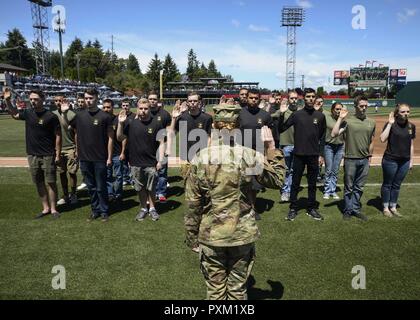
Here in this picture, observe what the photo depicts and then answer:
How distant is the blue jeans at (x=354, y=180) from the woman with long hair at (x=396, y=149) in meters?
0.51

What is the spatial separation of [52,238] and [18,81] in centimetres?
5045

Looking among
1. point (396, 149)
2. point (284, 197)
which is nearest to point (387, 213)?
point (396, 149)

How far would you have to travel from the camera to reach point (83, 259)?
4.94 m

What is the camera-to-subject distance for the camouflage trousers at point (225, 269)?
9.58ft

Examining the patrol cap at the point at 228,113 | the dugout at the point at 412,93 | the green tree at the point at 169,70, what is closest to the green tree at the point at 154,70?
the green tree at the point at 169,70

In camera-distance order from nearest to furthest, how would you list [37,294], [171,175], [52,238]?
[37,294]
[52,238]
[171,175]

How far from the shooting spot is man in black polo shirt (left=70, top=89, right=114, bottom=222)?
246 inches

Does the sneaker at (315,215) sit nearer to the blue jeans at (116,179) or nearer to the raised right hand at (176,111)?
the raised right hand at (176,111)

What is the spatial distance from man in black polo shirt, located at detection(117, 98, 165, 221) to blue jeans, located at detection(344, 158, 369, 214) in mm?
3575

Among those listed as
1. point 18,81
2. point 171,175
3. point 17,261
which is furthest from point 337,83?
point 17,261

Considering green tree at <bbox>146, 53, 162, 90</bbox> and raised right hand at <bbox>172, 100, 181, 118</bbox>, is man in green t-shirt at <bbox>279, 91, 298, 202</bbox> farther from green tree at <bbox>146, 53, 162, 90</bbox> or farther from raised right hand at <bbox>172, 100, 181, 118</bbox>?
green tree at <bbox>146, 53, 162, 90</bbox>

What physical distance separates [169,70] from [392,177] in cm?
10799
